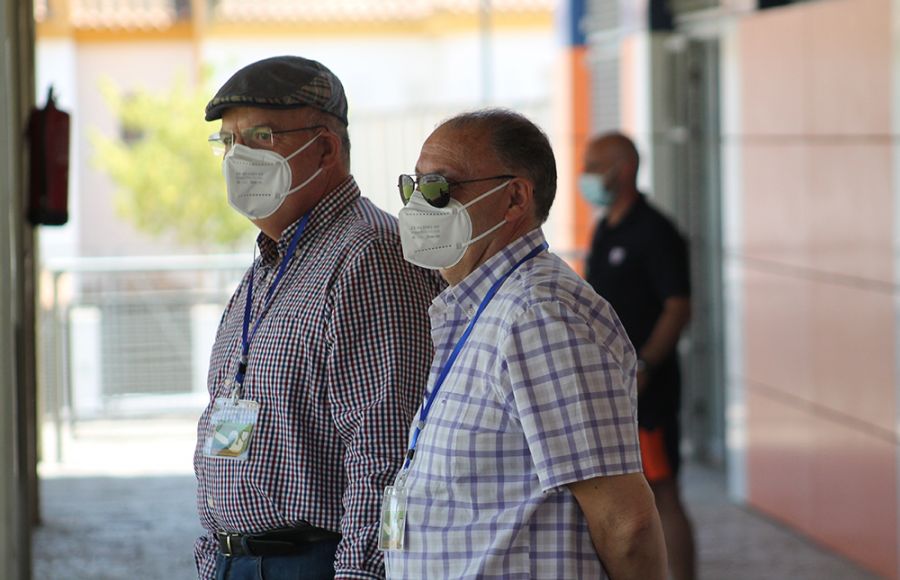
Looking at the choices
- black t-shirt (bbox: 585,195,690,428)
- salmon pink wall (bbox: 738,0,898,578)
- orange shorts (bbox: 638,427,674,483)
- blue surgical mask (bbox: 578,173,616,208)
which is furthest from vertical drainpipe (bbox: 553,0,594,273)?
orange shorts (bbox: 638,427,674,483)

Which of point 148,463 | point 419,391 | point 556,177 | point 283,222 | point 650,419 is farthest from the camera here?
point 148,463

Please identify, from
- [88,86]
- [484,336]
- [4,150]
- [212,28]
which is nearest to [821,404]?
[4,150]

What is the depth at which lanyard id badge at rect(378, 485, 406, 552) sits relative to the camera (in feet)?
7.40

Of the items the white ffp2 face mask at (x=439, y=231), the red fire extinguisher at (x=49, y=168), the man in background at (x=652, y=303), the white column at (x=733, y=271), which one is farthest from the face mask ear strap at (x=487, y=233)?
the white column at (x=733, y=271)

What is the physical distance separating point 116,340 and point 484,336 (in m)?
7.80

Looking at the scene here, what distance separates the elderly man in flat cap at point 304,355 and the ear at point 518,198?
1.14 feet

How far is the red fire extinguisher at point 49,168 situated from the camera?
605 cm

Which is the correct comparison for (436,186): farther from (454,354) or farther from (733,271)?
(733,271)

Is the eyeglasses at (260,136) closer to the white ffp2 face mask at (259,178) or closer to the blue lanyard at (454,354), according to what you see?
the white ffp2 face mask at (259,178)

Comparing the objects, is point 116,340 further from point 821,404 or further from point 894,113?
point 894,113

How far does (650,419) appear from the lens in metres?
5.12

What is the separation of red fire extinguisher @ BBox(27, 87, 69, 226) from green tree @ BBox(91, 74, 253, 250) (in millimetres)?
15129

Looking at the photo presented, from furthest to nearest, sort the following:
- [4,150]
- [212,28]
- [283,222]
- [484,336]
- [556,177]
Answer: [212,28]
[4,150]
[283,222]
[556,177]
[484,336]

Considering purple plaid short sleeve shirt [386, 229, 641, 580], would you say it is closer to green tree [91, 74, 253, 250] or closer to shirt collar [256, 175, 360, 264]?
shirt collar [256, 175, 360, 264]
